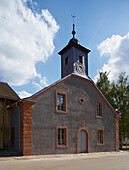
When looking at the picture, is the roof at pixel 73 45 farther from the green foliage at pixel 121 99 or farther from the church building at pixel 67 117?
the green foliage at pixel 121 99

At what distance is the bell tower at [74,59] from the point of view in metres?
18.1

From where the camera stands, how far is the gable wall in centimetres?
1280

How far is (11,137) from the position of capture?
14.1 metres

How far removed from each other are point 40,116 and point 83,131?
4.99 metres

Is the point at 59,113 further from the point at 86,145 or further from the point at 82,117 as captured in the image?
the point at 86,145

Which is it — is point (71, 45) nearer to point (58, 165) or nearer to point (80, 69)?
point (80, 69)

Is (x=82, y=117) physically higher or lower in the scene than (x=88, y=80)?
lower

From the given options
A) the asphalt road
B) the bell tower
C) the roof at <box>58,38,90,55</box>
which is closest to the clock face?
the bell tower

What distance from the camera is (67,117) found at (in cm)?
1482

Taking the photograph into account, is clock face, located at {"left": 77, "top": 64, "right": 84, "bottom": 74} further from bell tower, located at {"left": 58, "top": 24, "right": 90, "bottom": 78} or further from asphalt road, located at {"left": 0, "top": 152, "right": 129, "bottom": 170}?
asphalt road, located at {"left": 0, "top": 152, "right": 129, "bottom": 170}

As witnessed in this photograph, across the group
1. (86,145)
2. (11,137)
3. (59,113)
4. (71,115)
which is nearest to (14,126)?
(11,137)

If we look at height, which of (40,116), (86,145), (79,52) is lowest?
(86,145)

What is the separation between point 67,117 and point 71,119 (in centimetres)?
47

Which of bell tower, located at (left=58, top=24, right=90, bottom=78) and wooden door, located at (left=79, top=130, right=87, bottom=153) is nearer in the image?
wooden door, located at (left=79, top=130, right=87, bottom=153)
